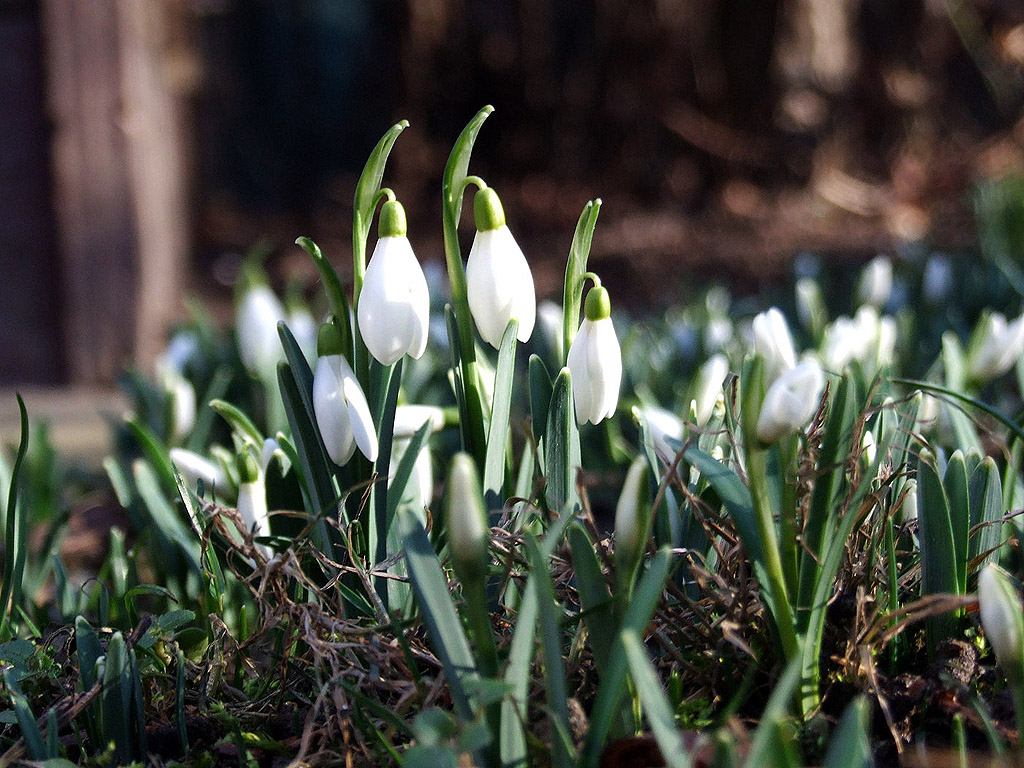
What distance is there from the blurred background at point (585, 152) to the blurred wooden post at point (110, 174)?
0.01 metres

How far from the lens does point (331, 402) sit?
112 cm

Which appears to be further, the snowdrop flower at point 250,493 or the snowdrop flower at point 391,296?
the snowdrop flower at point 250,493

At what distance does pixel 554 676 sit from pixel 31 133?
3.77 metres

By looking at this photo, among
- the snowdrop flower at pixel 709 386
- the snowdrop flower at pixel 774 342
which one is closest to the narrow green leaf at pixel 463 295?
the snowdrop flower at pixel 774 342

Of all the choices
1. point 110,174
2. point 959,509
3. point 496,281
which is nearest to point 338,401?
point 496,281

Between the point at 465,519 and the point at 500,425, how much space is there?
317mm

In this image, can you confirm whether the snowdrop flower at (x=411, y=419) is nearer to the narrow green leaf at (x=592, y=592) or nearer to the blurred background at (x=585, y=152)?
the narrow green leaf at (x=592, y=592)

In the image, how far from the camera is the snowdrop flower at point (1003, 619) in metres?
0.85

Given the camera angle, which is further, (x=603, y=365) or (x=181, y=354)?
(x=181, y=354)

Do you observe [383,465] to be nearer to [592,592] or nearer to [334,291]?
[334,291]

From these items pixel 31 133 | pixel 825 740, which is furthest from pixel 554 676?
pixel 31 133

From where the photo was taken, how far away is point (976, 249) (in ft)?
12.4

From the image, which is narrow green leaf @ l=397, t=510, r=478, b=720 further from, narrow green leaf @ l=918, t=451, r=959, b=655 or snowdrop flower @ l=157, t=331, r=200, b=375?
snowdrop flower @ l=157, t=331, r=200, b=375

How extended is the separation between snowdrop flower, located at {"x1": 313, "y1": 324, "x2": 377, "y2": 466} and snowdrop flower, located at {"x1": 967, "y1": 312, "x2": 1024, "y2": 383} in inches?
45.8
